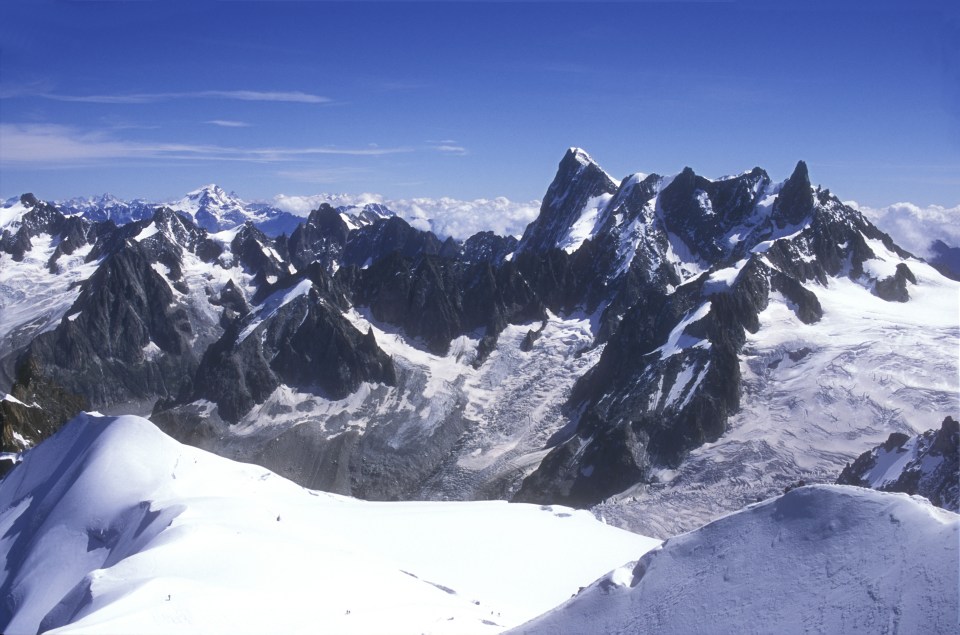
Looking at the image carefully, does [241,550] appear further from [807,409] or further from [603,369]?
[603,369]

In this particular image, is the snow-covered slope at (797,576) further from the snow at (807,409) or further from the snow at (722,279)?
the snow at (722,279)

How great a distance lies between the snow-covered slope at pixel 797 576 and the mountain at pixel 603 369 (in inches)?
2816

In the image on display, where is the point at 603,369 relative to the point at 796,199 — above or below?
below

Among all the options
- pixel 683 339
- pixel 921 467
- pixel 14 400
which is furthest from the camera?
pixel 683 339

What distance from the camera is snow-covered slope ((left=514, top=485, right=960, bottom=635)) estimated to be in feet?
67.2

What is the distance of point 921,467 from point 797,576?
6489 centimetres

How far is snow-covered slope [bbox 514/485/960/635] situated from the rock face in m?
55.8

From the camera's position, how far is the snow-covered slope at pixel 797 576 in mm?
20469

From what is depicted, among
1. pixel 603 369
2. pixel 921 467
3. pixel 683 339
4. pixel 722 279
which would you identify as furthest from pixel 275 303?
pixel 921 467

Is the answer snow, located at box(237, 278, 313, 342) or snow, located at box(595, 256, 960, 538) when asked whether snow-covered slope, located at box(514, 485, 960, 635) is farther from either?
snow, located at box(237, 278, 313, 342)

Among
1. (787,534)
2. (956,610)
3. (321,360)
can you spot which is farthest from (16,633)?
(321,360)

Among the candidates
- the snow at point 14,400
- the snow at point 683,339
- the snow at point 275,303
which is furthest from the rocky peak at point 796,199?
the snow at point 14,400

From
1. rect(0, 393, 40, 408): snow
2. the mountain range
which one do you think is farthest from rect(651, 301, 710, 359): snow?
rect(0, 393, 40, 408): snow

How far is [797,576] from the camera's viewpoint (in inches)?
898
